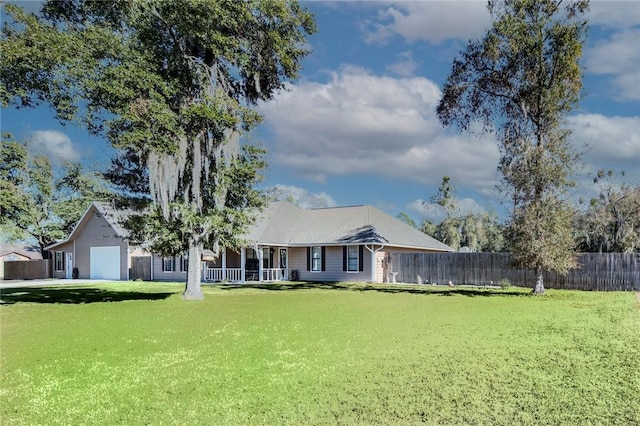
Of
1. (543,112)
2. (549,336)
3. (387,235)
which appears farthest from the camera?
(387,235)

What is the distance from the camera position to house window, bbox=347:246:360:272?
86.3 feet

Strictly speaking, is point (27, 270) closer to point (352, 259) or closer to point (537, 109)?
point (352, 259)

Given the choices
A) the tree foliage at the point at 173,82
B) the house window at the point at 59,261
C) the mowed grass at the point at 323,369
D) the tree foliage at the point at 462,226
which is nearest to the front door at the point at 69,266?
the house window at the point at 59,261

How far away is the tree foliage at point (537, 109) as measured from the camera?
17.6 meters

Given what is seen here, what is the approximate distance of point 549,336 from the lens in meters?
8.22

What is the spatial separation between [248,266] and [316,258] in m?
4.08

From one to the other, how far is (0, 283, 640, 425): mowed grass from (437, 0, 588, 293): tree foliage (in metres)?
6.56

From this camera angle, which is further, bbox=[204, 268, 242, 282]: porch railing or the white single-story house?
bbox=[204, 268, 242, 282]: porch railing

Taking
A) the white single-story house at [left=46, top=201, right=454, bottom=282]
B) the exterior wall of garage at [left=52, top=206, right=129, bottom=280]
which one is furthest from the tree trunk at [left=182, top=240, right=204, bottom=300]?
the exterior wall of garage at [left=52, top=206, right=129, bottom=280]

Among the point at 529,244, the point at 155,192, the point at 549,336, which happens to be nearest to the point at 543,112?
the point at 529,244

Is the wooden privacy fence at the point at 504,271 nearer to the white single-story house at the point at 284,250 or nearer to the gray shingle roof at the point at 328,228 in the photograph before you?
the white single-story house at the point at 284,250

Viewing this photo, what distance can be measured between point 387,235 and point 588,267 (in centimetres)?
1023

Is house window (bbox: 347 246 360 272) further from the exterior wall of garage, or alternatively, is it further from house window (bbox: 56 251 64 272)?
house window (bbox: 56 251 64 272)

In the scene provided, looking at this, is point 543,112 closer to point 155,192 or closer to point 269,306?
point 269,306
